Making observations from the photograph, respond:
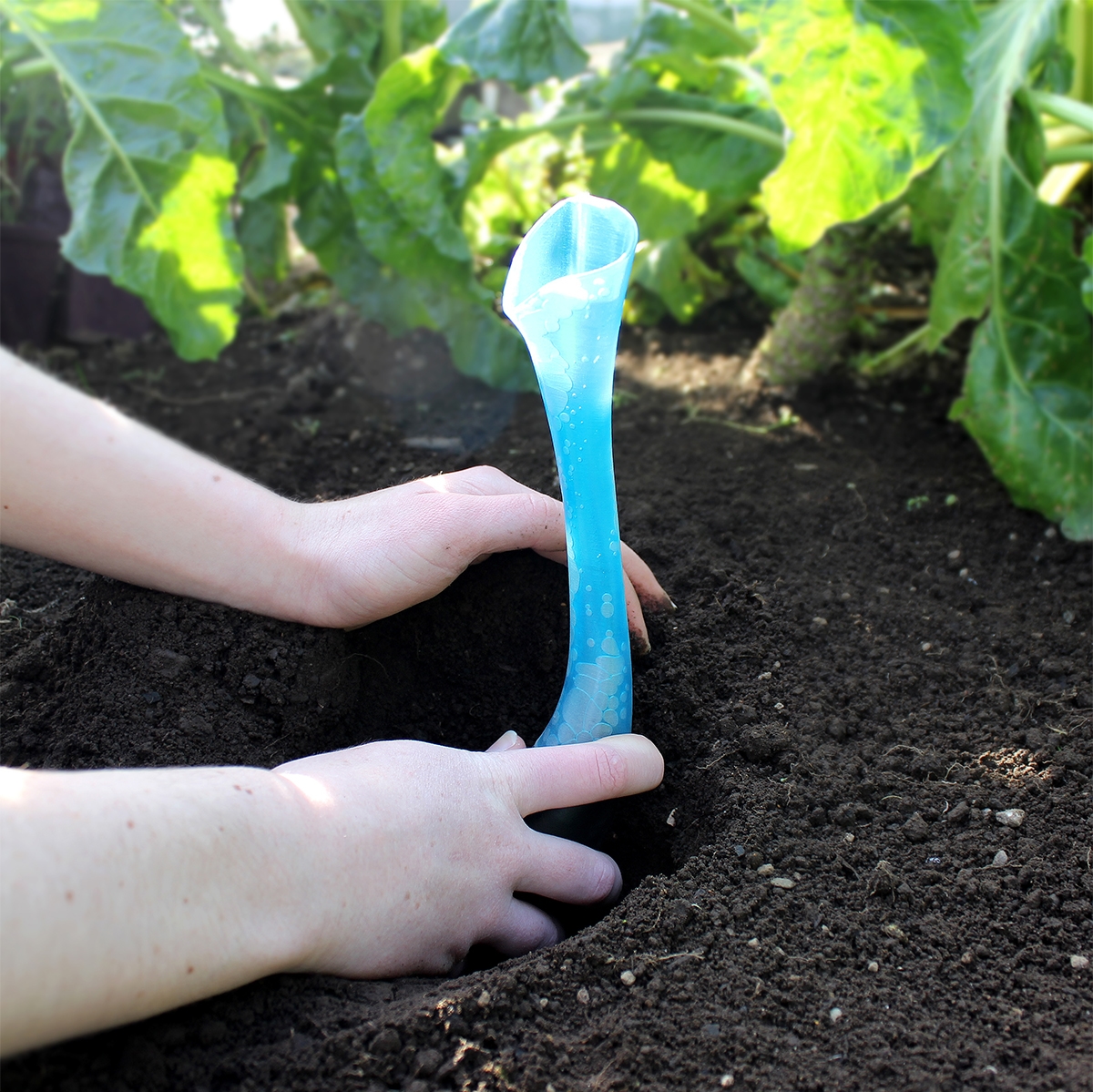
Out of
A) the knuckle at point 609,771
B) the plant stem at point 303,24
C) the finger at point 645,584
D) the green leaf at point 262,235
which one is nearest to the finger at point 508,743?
the knuckle at point 609,771

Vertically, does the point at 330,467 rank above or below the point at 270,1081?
below

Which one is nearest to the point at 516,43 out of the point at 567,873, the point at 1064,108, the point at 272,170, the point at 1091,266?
the point at 272,170

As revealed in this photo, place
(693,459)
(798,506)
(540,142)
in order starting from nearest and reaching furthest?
(798,506) → (693,459) → (540,142)

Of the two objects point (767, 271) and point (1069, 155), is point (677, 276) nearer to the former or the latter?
point (767, 271)

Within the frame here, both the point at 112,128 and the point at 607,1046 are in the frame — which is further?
the point at 112,128

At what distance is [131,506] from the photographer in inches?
42.8

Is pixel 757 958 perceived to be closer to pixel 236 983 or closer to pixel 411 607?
pixel 236 983

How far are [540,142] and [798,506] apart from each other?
1.43 meters

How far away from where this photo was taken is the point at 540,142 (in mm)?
2523

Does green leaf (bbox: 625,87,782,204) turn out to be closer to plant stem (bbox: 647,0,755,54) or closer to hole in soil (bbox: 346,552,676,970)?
plant stem (bbox: 647,0,755,54)

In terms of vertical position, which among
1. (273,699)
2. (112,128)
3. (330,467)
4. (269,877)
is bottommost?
(330,467)

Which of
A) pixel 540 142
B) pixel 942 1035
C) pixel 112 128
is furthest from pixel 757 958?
pixel 540 142

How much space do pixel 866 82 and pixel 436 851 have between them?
1293 mm

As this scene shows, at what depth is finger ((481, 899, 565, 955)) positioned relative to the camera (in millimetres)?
973
